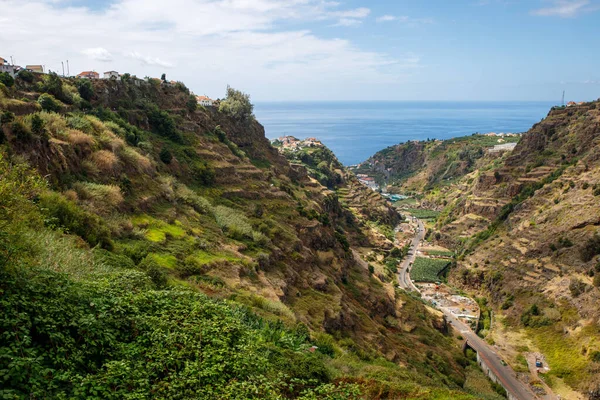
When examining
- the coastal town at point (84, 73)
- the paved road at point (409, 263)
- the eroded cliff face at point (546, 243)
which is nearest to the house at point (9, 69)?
the coastal town at point (84, 73)

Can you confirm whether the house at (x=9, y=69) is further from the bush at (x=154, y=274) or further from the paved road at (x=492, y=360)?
the paved road at (x=492, y=360)

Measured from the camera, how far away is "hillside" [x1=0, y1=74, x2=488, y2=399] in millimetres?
10898

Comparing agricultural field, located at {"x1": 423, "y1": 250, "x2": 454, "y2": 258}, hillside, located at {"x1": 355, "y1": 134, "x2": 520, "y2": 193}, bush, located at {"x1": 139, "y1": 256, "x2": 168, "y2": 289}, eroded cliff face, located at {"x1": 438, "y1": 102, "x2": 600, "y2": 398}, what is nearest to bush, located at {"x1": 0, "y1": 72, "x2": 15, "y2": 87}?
bush, located at {"x1": 139, "y1": 256, "x2": 168, "y2": 289}

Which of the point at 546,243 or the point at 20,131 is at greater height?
the point at 20,131

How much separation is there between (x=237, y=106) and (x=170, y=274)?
51.1m

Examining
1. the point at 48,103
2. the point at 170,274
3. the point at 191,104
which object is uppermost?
the point at 191,104

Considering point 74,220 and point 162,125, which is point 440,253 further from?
point 74,220

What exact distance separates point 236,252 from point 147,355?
69.8 ft

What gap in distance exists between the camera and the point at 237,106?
7006 centimetres

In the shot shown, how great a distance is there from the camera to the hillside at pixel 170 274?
429 inches

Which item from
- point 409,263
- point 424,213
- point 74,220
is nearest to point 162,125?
point 74,220

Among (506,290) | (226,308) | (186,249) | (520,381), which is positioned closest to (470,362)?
(520,381)

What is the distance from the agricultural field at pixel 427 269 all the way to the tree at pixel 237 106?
45127mm

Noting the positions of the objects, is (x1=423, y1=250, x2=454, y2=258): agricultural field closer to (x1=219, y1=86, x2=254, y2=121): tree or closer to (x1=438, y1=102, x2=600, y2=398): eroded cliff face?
(x1=438, y1=102, x2=600, y2=398): eroded cliff face
